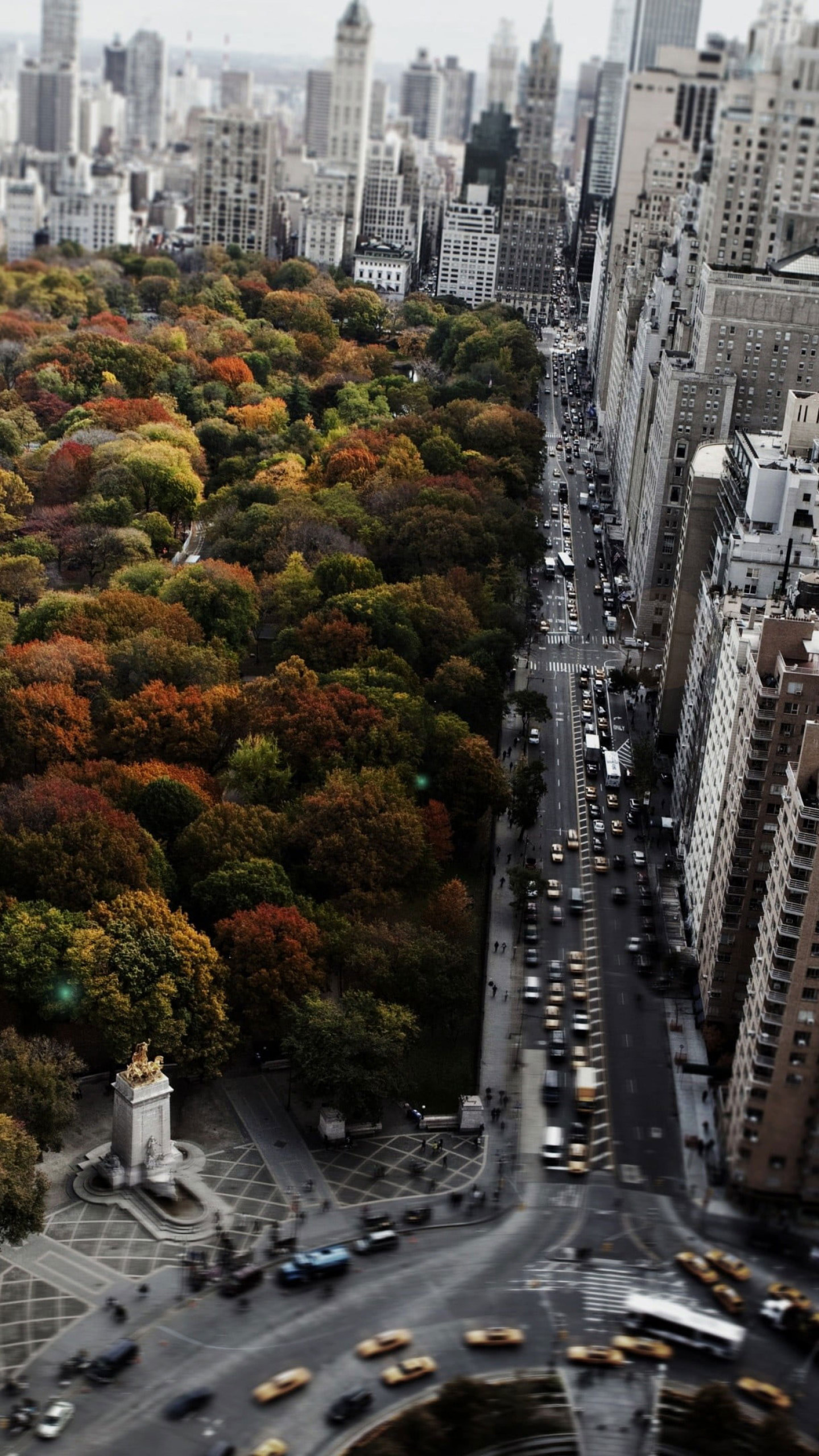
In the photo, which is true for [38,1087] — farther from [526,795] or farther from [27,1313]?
[526,795]

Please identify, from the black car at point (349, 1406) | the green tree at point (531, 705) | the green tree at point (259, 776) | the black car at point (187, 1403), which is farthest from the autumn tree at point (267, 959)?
the green tree at point (531, 705)

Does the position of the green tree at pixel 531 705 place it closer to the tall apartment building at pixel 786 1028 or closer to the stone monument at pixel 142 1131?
the tall apartment building at pixel 786 1028

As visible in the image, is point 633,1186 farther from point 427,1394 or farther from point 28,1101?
point 28,1101

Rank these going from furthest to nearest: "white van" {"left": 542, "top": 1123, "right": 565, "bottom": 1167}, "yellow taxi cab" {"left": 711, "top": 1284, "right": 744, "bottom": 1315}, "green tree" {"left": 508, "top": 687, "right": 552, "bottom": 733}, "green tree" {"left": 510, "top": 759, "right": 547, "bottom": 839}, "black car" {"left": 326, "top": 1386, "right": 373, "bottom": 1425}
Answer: "green tree" {"left": 508, "top": 687, "right": 552, "bottom": 733}, "green tree" {"left": 510, "top": 759, "right": 547, "bottom": 839}, "white van" {"left": 542, "top": 1123, "right": 565, "bottom": 1167}, "yellow taxi cab" {"left": 711, "top": 1284, "right": 744, "bottom": 1315}, "black car" {"left": 326, "top": 1386, "right": 373, "bottom": 1425}

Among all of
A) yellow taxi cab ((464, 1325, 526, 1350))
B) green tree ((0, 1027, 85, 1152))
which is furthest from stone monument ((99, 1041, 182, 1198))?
yellow taxi cab ((464, 1325, 526, 1350))

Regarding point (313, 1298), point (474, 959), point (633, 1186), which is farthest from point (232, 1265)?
point (474, 959)

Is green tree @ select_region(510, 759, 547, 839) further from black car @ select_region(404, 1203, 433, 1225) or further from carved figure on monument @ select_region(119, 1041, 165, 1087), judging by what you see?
carved figure on monument @ select_region(119, 1041, 165, 1087)
